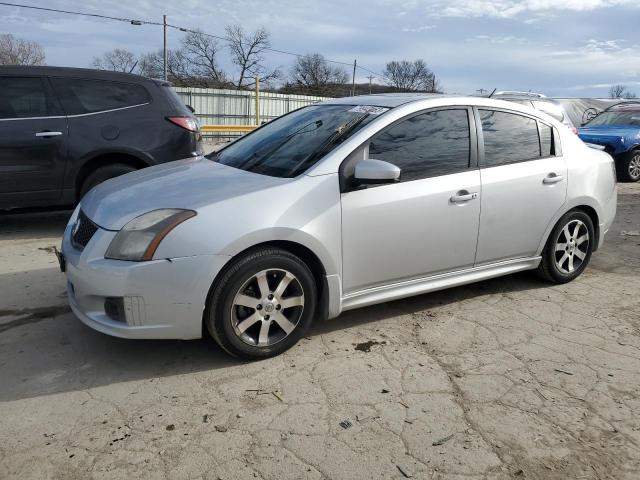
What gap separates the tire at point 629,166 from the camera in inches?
453

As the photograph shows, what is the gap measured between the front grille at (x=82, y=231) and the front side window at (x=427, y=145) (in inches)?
69.5

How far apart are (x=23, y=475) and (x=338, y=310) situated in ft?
6.11

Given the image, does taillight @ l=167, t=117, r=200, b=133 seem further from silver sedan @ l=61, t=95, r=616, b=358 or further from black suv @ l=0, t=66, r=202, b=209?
silver sedan @ l=61, t=95, r=616, b=358

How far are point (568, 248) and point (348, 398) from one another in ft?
8.90

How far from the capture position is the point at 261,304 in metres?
3.07

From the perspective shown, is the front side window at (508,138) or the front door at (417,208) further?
the front side window at (508,138)

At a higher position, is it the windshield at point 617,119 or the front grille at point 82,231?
the windshield at point 617,119

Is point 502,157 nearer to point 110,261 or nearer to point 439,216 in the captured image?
point 439,216

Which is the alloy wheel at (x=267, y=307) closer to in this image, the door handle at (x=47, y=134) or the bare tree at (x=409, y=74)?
the door handle at (x=47, y=134)

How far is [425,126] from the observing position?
3.71 meters

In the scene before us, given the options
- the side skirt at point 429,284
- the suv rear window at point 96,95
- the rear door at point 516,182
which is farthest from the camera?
the suv rear window at point 96,95

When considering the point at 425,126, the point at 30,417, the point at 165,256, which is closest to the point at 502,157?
the point at 425,126

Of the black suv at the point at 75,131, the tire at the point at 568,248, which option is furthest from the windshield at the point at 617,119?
the black suv at the point at 75,131

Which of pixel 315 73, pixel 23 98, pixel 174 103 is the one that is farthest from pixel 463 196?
pixel 315 73
